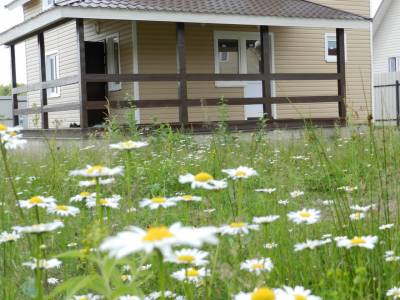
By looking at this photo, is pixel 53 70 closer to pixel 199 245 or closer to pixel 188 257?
pixel 188 257

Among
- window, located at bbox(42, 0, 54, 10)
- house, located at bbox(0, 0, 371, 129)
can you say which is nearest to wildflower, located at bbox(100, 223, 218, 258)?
house, located at bbox(0, 0, 371, 129)

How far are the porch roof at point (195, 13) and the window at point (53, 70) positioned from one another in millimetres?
2583

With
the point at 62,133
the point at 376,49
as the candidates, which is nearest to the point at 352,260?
the point at 62,133

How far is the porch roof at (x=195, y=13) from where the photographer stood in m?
14.1

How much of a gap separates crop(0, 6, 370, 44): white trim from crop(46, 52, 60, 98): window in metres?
2.96

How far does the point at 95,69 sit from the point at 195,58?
2.95 m

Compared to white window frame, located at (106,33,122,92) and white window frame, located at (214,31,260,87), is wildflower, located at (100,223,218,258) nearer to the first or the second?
white window frame, located at (106,33,122,92)

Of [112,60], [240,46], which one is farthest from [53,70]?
[240,46]

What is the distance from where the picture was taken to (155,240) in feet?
3.68

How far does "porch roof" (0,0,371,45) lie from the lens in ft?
46.4

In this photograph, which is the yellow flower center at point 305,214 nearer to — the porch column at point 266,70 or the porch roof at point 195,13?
the porch roof at point 195,13

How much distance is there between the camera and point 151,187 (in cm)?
612

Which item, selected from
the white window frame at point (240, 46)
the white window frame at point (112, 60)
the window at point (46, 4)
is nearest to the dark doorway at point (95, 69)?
the white window frame at point (112, 60)

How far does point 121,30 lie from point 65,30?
3806 millimetres
